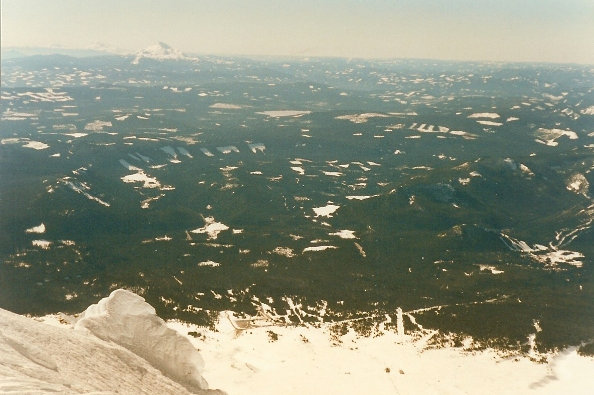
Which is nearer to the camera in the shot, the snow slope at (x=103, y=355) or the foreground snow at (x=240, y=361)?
the snow slope at (x=103, y=355)

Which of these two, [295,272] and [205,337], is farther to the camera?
[295,272]

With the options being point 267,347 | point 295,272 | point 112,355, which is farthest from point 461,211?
point 112,355

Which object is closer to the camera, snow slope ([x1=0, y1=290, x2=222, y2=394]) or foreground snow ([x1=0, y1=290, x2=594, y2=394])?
snow slope ([x1=0, y1=290, x2=222, y2=394])

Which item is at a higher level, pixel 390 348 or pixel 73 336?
pixel 73 336

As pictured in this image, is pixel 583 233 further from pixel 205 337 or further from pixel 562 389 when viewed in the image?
pixel 205 337

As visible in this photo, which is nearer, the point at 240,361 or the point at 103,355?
the point at 103,355

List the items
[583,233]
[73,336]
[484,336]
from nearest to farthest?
[73,336] → [484,336] → [583,233]

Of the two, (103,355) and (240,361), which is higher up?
(103,355)

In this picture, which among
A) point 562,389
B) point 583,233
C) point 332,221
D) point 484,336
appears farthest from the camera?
point 332,221
